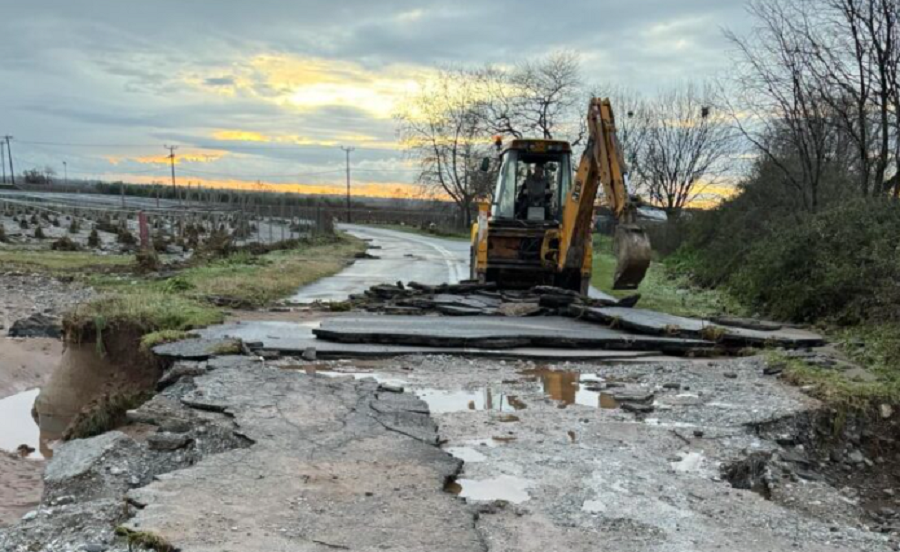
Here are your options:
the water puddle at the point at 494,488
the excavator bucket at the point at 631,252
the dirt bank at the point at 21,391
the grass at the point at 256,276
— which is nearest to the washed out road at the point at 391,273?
the grass at the point at 256,276

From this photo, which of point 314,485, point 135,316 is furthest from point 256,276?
point 314,485

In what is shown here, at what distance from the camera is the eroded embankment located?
3611mm

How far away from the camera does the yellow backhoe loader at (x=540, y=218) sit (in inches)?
482

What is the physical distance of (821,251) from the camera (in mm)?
11203

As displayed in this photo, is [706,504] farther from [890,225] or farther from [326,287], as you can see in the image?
[326,287]

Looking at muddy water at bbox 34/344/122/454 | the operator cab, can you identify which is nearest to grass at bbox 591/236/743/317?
the operator cab

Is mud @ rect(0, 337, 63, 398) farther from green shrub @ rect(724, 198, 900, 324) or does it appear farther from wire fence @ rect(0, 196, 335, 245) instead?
wire fence @ rect(0, 196, 335, 245)

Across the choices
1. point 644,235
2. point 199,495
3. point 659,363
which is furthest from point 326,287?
point 199,495

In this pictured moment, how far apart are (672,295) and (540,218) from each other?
173 inches

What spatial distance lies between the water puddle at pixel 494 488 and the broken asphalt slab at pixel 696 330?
5.59m

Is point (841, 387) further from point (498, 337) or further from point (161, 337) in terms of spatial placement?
point (161, 337)

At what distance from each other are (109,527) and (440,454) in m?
2.13

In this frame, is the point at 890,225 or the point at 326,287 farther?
the point at 326,287

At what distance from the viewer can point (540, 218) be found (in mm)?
13938
